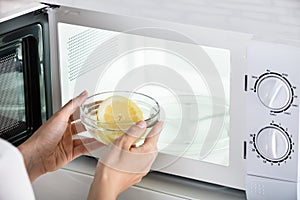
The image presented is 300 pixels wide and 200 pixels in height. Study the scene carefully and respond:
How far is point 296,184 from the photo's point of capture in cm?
131

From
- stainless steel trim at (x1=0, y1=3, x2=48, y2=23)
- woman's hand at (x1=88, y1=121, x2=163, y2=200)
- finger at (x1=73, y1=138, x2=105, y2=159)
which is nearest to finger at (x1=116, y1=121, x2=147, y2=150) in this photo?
woman's hand at (x1=88, y1=121, x2=163, y2=200)

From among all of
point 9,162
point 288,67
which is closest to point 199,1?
point 288,67

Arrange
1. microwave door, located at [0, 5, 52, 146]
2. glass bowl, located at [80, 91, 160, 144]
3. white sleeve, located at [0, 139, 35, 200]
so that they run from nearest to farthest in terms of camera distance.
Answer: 1. white sleeve, located at [0, 139, 35, 200]
2. glass bowl, located at [80, 91, 160, 144]
3. microwave door, located at [0, 5, 52, 146]

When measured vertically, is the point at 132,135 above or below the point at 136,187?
above

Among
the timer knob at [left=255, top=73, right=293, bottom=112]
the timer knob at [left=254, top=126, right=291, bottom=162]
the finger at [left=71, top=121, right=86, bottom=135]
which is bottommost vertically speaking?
the finger at [left=71, top=121, right=86, bottom=135]

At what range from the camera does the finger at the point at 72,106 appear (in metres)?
1.44

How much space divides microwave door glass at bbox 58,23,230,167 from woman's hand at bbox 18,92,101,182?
2.5 inches

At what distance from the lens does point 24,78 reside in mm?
1548

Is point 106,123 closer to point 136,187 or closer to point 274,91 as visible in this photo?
point 136,187

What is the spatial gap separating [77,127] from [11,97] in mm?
157

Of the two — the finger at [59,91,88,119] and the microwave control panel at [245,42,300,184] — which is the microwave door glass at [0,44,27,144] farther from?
the microwave control panel at [245,42,300,184]

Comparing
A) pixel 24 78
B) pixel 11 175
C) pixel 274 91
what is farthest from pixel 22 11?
pixel 11 175

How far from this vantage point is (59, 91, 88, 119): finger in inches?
56.5

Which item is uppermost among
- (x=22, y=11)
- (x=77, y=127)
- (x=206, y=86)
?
(x=22, y=11)
